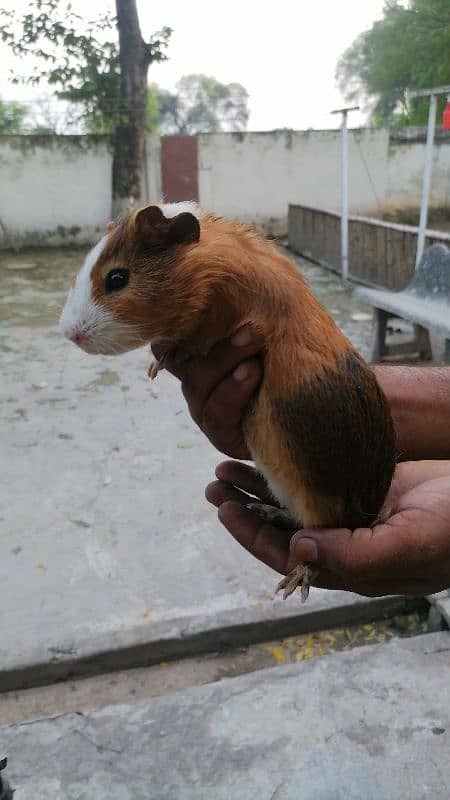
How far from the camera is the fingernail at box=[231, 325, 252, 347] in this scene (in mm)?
1579

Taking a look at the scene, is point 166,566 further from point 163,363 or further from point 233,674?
point 163,363

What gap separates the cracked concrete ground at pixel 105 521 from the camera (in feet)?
10.5

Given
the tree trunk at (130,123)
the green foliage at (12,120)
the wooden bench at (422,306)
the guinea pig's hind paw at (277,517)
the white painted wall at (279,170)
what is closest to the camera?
→ the guinea pig's hind paw at (277,517)

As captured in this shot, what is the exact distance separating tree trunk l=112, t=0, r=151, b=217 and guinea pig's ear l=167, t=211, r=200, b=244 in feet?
42.5

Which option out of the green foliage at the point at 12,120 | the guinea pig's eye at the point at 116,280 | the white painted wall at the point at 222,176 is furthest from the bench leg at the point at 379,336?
the green foliage at the point at 12,120

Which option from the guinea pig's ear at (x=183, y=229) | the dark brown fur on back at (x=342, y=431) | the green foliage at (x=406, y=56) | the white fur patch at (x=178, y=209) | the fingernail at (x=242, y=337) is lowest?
the dark brown fur on back at (x=342, y=431)

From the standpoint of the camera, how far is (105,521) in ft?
13.1

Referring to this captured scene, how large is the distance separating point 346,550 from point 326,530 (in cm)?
8

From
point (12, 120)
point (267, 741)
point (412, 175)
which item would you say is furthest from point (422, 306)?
point (12, 120)

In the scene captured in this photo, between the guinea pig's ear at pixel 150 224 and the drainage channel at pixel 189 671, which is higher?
the guinea pig's ear at pixel 150 224

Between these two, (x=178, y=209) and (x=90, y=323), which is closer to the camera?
(x=90, y=323)

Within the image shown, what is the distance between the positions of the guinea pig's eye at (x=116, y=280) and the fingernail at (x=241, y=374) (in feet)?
1.11

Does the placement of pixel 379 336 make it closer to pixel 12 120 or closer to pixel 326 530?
pixel 326 530

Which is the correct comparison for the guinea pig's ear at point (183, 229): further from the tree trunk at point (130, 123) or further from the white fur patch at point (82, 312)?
the tree trunk at point (130, 123)
